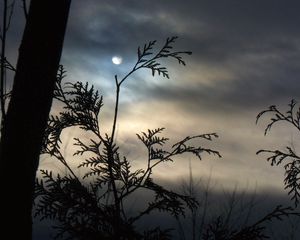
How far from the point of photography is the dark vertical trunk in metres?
3.28

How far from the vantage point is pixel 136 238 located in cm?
385

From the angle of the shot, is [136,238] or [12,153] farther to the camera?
[136,238]

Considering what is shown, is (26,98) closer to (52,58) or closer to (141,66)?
(52,58)

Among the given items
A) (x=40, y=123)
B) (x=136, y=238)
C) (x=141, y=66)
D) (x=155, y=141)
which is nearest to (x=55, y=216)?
(x=136, y=238)

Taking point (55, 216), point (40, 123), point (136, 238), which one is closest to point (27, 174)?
point (40, 123)

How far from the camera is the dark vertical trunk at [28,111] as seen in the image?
328 cm

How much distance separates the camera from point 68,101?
4.59 meters

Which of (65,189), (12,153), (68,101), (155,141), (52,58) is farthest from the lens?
(155,141)

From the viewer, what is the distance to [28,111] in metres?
3.36

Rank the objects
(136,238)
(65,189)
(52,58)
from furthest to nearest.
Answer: (65,189) < (136,238) < (52,58)

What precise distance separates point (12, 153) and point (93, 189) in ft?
4.04

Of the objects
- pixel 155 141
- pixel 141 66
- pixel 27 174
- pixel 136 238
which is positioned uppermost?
pixel 141 66

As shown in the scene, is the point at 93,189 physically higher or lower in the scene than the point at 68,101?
lower

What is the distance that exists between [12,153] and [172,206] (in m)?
1.79
